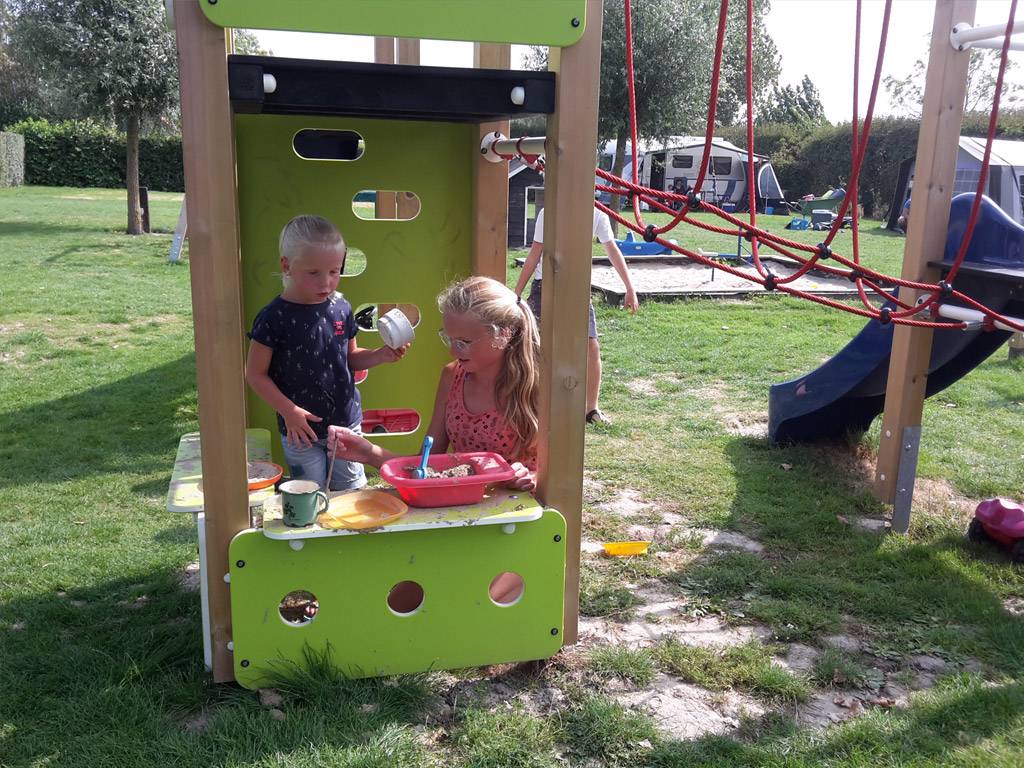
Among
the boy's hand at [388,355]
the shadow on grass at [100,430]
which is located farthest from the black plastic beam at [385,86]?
the shadow on grass at [100,430]

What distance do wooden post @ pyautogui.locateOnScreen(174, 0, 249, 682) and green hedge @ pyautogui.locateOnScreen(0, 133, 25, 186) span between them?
96.6 ft

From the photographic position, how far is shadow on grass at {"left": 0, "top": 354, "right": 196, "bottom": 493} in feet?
15.4

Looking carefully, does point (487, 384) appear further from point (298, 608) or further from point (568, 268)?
point (298, 608)

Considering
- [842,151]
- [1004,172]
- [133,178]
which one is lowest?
[133,178]

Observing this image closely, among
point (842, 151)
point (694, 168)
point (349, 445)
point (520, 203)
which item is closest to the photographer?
point (349, 445)

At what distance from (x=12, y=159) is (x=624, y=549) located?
30561 mm

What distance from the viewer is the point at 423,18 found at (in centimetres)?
231

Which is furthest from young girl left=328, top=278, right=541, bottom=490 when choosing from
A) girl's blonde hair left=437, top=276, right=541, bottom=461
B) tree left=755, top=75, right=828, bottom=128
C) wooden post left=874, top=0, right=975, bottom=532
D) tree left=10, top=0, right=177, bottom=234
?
tree left=755, top=75, right=828, bottom=128

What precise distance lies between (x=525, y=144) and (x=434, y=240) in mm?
959

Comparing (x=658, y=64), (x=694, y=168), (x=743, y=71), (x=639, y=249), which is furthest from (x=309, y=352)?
(x=743, y=71)

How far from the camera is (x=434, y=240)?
161 inches

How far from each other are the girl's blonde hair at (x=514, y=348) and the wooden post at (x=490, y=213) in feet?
2.82

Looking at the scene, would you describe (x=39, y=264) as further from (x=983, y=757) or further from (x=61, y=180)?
(x=61, y=180)

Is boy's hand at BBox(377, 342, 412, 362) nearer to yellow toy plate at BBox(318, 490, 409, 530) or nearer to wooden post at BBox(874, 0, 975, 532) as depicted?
yellow toy plate at BBox(318, 490, 409, 530)
